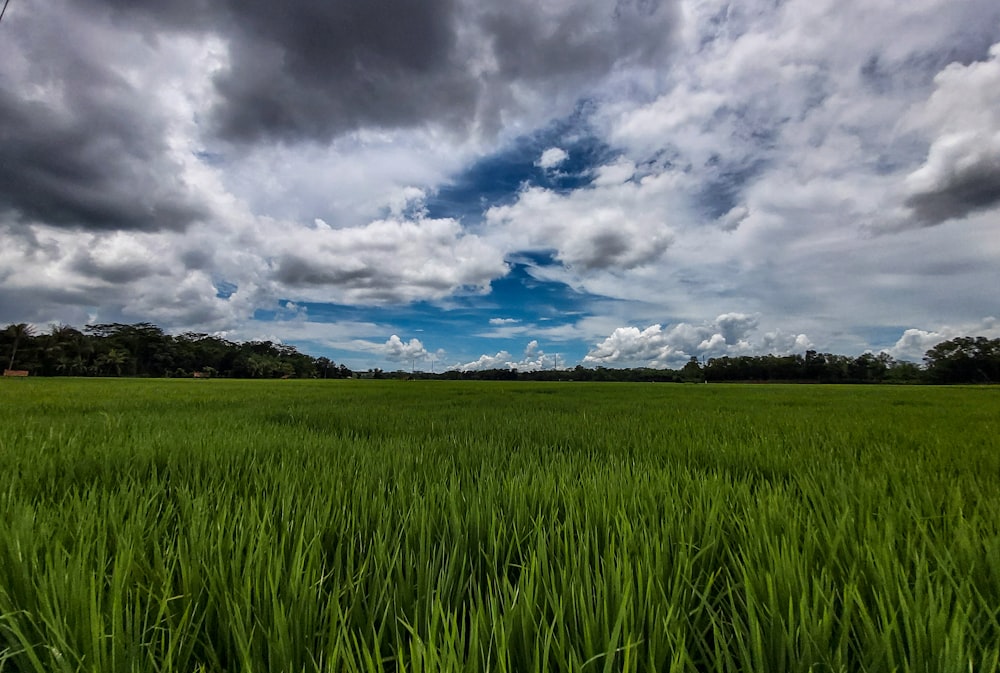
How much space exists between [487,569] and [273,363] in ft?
362

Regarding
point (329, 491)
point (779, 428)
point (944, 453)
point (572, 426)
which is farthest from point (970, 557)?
point (779, 428)

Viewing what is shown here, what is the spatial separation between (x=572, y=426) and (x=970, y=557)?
399 cm

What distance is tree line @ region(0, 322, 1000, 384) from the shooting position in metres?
66.0

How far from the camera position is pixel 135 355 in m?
83.0

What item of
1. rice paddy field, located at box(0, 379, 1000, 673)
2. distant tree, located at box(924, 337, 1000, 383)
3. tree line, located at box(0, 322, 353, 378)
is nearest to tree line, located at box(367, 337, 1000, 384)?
distant tree, located at box(924, 337, 1000, 383)

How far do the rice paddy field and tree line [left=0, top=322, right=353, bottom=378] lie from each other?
90.6m

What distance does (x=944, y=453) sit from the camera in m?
3.39

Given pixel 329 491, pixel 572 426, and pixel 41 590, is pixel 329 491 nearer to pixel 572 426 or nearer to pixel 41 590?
pixel 41 590

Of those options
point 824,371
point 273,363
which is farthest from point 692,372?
point 273,363

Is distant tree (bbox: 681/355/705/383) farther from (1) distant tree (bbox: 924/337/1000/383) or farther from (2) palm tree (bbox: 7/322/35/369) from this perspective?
(2) palm tree (bbox: 7/322/35/369)

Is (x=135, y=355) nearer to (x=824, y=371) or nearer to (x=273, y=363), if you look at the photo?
(x=273, y=363)

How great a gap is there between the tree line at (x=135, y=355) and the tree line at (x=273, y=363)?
126 mm

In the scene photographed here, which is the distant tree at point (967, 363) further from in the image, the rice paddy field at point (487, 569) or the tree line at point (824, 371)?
the rice paddy field at point (487, 569)

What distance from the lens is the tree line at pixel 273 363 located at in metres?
66.0
